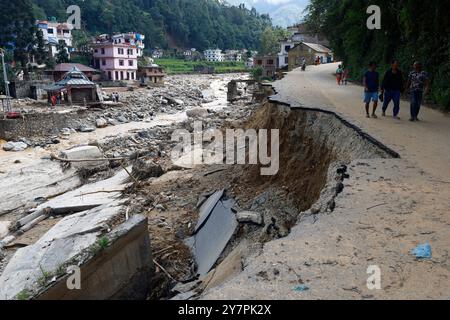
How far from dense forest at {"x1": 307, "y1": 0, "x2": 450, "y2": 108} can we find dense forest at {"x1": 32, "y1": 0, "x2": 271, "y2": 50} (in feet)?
219

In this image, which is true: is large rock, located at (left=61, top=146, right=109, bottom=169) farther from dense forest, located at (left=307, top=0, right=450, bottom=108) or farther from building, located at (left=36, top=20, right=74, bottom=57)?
building, located at (left=36, top=20, right=74, bottom=57)

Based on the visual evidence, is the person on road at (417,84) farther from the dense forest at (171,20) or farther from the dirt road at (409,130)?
the dense forest at (171,20)

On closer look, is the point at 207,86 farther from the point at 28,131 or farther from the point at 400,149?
the point at 400,149

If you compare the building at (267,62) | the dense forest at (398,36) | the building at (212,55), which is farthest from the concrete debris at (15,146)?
the building at (212,55)

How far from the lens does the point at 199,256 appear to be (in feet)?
28.1

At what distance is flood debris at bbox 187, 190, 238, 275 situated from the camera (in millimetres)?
8164

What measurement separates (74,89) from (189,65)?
210 ft

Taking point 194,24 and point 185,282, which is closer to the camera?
point 185,282

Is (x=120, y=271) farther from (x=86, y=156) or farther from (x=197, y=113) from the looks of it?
(x=197, y=113)

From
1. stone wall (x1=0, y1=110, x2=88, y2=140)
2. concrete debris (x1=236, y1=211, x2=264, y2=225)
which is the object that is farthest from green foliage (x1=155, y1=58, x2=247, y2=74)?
concrete debris (x1=236, y1=211, x2=264, y2=225)

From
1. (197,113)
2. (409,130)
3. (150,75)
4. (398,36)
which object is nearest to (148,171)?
(409,130)

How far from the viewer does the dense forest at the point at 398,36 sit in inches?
491

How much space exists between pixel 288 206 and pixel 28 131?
24.6 m
